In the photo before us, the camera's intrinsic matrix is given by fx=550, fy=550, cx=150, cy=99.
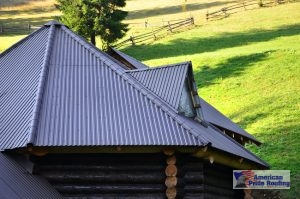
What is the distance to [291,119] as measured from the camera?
2620 cm

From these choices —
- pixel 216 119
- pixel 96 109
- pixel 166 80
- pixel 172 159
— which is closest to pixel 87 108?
pixel 96 109

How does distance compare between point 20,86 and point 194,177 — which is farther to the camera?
point 20,86

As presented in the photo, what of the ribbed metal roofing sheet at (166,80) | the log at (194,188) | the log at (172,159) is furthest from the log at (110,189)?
the ribbed metal roofing sheet at (166,80)

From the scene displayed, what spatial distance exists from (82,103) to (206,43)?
112ft

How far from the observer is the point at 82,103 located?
42.0 feet

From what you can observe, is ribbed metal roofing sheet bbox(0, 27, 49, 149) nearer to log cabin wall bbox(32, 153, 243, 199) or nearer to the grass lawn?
log cabin wall bbox(32, 153, 243, 199)

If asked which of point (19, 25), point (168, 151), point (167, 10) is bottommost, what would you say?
point (168, 151)

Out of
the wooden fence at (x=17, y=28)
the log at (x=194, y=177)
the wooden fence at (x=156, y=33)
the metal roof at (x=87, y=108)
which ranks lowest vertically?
the log at (x=194, y=177)

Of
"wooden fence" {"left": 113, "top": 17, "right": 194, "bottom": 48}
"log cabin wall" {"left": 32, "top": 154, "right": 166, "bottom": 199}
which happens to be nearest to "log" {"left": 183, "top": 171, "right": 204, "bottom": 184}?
"log cabin wall" {"left": 32, "top": 154, "right": 166, "bottom": 199}

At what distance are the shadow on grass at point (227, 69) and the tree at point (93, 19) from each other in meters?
7.69

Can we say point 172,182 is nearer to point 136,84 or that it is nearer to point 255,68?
point 136,84

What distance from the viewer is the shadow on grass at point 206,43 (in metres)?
44.0

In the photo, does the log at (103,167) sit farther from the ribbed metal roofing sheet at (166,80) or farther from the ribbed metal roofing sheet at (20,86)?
the ribbed metal roofing sheet at (166,80)

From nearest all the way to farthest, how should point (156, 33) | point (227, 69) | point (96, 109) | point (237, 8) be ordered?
point (96, 109), point (227, 69), point (156, 33), point (237, 8)
